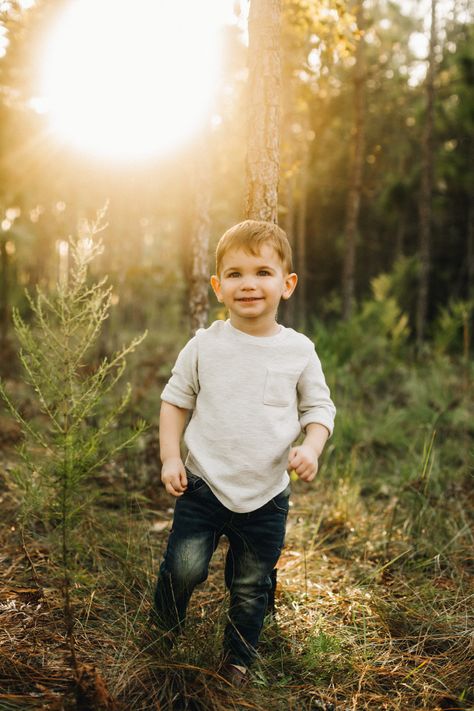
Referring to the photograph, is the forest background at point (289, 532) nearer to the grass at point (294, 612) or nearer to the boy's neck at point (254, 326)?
the grass at point (294, 612)

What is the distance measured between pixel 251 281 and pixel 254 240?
0.52 ft

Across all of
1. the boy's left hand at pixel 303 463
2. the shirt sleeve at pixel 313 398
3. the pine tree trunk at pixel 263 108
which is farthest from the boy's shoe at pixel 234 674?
the pine tree trunk at pixel 263 108

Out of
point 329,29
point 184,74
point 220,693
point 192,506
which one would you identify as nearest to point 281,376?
point 192,506

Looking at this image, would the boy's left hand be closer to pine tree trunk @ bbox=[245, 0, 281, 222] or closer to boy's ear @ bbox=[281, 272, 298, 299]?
boy's ear @ bbox=[281, 272, 298, 299]

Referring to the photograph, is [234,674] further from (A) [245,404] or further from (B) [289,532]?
(B) [289,532]

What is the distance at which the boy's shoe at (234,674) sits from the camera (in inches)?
84.4

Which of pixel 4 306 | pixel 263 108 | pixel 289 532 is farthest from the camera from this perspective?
pixel 4 306

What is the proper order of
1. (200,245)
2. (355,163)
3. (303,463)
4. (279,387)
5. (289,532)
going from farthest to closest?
1. (355,163)
2. (200,245)
3. (289,532)
4. (279,387)
5. (303,463)

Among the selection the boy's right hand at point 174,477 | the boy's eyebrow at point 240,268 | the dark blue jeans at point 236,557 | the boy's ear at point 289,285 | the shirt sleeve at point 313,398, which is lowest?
the dark blue jeans at point 236,557

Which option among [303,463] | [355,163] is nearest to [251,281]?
[303,463]

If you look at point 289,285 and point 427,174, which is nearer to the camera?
point 289,285

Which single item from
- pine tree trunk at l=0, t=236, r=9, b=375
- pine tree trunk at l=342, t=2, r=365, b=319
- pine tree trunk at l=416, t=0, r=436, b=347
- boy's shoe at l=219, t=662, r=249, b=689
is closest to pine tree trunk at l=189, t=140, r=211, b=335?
boy's shoe at l=219, t=662, r=249, b=689

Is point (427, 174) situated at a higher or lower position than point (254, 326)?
higher

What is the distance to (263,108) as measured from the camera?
116 inches
